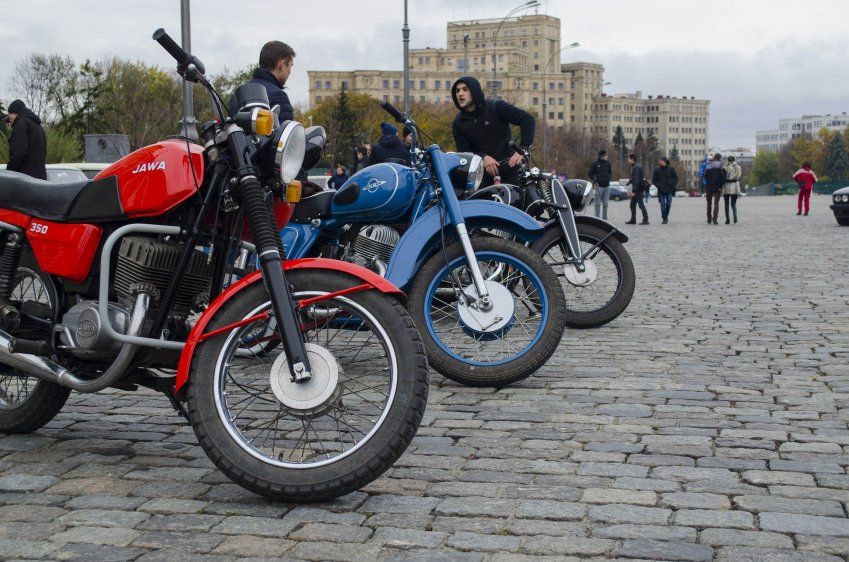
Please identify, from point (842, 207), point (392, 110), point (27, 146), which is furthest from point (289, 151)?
point (842, 207)

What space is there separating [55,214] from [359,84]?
188070mm

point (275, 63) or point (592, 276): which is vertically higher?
point (275, 63)

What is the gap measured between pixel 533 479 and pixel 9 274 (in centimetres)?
224

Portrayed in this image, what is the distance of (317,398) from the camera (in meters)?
3.89

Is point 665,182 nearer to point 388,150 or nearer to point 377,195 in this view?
point 388,150

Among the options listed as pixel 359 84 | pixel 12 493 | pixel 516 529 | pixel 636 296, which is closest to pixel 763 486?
pixel 516 529

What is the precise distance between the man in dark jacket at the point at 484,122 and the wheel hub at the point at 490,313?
374cm

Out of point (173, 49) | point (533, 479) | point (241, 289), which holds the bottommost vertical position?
point (533, 479)

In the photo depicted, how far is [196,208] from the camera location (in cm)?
434

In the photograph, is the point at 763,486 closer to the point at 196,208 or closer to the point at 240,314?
the point at 240,314

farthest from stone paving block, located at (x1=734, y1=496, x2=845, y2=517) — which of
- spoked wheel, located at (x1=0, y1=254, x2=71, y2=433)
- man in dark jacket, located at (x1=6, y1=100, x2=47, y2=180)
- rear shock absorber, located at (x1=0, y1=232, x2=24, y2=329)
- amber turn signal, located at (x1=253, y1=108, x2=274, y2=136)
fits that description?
man in dark jacket, located at (x1=6, y1=100, x2=47, y2=180)

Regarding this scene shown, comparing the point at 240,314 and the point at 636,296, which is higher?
the point at 240,314

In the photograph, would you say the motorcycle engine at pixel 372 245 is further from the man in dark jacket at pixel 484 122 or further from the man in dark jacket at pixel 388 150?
the man in dark jacket at pixel 388 150

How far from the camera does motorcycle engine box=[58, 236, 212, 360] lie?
4324 mm
